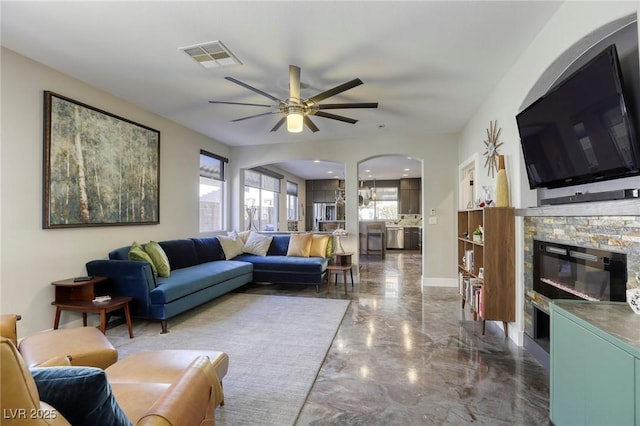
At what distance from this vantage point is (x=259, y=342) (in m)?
2.82

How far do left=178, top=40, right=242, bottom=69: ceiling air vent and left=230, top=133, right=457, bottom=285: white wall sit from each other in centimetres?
310

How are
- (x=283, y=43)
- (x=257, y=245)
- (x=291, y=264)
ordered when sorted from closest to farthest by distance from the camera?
(x=283, y=43) → (x=291, y=264) → (x=257, y=245)

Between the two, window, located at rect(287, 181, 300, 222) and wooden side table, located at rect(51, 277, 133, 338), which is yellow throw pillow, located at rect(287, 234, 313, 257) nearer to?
wooden side table, located at rect(51, 277, 133, 338)

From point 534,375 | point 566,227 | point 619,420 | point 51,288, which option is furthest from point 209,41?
point 534,375

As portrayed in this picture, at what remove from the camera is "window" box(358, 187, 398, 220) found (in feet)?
36.1

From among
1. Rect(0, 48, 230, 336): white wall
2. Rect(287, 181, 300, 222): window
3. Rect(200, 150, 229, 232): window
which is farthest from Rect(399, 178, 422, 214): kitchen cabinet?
Rect(0, 48, 230, 336): white wall

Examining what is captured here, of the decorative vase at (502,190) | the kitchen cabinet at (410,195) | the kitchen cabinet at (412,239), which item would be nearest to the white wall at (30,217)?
the decorative vase at (502,190)

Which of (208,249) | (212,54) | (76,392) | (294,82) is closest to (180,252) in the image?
(208,249)

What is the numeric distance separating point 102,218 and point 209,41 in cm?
241

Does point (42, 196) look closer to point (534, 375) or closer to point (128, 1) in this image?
point (128, 1)

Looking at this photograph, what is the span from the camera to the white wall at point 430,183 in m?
5.25

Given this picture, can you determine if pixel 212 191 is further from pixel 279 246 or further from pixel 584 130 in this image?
pixel 584 130

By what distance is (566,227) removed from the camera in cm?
217

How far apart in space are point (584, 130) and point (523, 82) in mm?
1054
